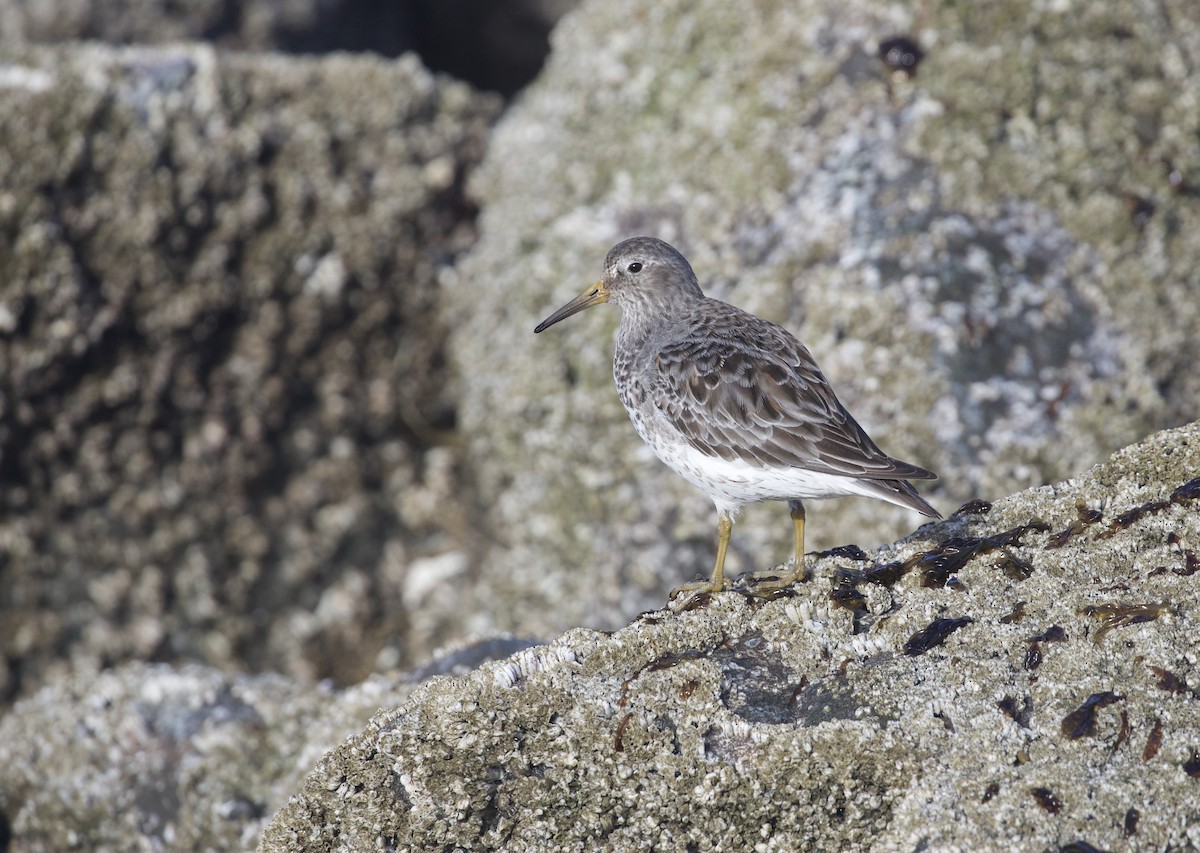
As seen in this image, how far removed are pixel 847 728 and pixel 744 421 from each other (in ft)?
6.57

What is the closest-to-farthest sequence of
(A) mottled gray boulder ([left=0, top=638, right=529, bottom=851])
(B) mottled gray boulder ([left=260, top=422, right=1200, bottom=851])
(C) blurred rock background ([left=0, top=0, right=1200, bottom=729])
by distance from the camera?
(B) mottled gray boulder ([left=260, top=422, right=1200, bottom=851])
(A) mottled gray boulder ([left=0, top=638, right=529, bottom=851])
(C) blurred rock background ([left=0, top=0, right=1200, bottom=729])

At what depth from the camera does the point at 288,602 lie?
10.2 m

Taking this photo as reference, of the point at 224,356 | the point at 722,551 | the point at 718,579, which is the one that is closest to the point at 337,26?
the point at 224,356

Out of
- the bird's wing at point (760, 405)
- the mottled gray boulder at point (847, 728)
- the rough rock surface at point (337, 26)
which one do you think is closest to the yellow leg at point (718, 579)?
the bird's wing at point (760, 405)

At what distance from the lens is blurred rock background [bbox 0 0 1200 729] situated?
7.94m

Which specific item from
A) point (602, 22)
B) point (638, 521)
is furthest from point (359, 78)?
point (638, 521)

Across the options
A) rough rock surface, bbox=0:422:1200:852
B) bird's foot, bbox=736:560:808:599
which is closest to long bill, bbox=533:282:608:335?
bird's foot, bbox=736:560:808:599

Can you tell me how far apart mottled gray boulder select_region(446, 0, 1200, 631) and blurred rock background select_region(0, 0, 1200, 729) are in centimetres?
2

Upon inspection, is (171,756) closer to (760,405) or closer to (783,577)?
(783,577)

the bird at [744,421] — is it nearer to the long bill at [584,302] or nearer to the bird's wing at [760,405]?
the bird's wing at [760,405]

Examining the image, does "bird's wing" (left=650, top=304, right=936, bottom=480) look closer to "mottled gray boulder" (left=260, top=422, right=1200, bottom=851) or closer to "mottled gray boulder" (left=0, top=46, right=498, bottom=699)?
"mottled gray boulder" (left=260, top=422, right=1200, bottom=851)

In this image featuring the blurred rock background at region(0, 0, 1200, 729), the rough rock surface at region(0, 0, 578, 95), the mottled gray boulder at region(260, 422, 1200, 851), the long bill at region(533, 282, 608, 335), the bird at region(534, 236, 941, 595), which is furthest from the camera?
the rough rock surface at region(0, 0, 578, 95)

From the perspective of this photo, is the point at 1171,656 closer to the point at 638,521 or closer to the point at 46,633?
the point at 638,521

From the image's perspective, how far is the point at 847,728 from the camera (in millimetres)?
4129
